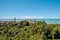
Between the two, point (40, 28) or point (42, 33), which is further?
point (40, 28)

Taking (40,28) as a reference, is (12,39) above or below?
below

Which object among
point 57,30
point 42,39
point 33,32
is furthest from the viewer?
point 33,32

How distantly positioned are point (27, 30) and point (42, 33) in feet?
7.39

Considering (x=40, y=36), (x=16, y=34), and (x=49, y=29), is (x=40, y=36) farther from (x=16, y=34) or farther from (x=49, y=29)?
(x=16, y=34)

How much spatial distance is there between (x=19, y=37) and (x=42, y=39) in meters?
2.29

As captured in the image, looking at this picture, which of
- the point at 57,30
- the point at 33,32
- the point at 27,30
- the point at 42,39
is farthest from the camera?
the point at 27,30

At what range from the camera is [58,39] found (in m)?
11.4

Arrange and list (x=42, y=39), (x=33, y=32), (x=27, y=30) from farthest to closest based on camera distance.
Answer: (x=27, y=30), (x=33, y=32), (x=42, y=39)

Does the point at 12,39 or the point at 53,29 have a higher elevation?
the point at 53,29

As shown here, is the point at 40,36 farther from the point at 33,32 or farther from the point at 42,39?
the point at 33,32

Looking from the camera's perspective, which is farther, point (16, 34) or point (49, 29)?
point (16, 34)

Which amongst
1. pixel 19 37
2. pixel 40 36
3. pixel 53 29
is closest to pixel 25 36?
pixel 19 37

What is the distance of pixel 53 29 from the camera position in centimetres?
1212

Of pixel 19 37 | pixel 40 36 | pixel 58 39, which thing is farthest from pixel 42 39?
pixel 19 37
